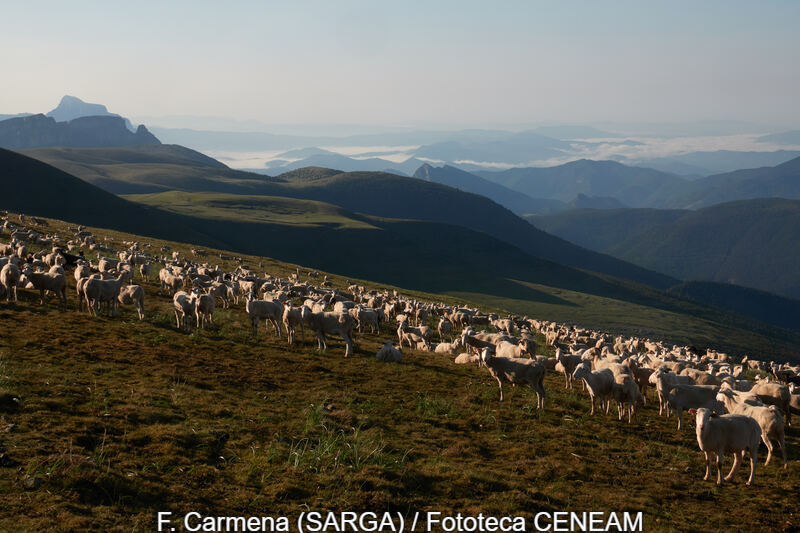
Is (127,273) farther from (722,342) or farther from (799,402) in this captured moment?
(722,342)

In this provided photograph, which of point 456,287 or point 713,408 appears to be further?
point 456,287

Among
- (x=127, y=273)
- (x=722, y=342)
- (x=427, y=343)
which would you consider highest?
(x=127, y=273)

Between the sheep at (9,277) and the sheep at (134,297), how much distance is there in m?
4.43

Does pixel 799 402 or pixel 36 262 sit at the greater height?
pixel 36 262

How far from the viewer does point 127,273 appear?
31.0 m

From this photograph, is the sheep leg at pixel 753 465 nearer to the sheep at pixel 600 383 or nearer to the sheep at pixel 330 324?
the sheep at pixel 600 383

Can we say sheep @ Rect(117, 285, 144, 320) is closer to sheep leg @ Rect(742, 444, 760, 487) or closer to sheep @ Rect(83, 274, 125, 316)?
sheep @ Rect(83, 274, 125, 316)

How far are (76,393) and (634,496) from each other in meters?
15.7

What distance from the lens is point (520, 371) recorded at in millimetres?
19781

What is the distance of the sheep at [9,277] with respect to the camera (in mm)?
24595

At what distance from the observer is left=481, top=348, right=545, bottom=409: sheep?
19.4m

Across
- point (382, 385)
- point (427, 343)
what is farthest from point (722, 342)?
point (382, 385)

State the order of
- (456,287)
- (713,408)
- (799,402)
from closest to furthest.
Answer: (713,408)
(799,402)
(456,287)


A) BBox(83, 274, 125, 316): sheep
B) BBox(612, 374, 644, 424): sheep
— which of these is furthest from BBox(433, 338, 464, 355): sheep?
BBox(83, 274, 125, 316): sheep
